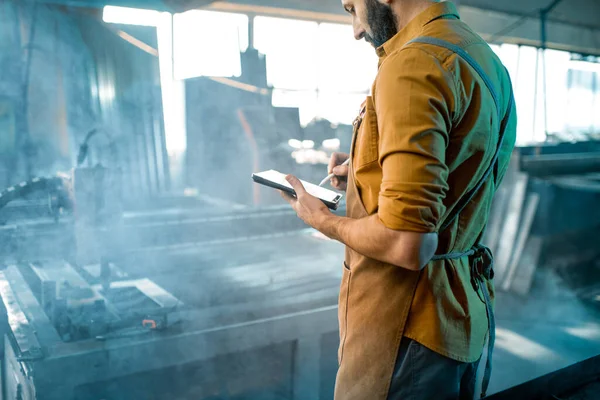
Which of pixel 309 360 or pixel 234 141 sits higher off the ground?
pixel 234 141

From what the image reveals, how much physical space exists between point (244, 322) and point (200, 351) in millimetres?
162

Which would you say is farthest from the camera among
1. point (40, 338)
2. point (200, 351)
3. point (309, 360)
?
point (309, 360)

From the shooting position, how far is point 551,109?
7215mm

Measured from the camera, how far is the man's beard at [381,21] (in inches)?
30.4

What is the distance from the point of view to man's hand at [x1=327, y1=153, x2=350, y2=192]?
969 mm

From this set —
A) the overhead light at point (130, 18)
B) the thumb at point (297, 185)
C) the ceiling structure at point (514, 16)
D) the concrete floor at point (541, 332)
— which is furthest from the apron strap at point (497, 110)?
the ceiling structure at point (514, 16)

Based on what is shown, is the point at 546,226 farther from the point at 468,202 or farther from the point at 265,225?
the point at 468,202

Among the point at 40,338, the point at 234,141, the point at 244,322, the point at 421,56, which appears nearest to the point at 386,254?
the point at 421,56

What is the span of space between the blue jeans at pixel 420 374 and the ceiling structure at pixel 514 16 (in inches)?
206

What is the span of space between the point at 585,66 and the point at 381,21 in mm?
8191

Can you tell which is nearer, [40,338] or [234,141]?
[40,338]

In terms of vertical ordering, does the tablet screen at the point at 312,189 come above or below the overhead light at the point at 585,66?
below

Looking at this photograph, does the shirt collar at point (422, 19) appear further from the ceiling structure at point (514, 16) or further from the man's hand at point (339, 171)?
the ceiling structure at point (514, 16)

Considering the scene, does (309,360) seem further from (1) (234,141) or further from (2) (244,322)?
(1) (234,141)
